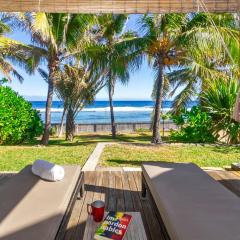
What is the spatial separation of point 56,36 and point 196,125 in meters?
5.96

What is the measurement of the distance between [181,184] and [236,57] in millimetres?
9340

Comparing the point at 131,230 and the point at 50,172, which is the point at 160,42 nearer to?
the point at 50,172

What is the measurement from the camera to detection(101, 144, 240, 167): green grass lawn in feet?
23.8

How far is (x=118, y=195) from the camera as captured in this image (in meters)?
4.91

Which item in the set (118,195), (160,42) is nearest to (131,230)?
(118,195)

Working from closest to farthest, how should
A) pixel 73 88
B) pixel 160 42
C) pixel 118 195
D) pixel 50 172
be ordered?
pixel 50 172, pixel 118 195, pixel 160 42, pixel 73 88

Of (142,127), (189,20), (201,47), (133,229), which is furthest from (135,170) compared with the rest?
(142,127)

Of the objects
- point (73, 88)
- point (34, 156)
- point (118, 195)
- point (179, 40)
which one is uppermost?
point (179, 40)

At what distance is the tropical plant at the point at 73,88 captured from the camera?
15.9 m

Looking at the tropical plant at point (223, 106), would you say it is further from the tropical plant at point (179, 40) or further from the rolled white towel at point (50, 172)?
the rolled white towel at point (50, 172)

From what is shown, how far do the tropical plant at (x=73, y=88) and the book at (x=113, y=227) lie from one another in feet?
42.4

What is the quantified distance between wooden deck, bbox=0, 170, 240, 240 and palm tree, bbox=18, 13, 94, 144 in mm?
6560

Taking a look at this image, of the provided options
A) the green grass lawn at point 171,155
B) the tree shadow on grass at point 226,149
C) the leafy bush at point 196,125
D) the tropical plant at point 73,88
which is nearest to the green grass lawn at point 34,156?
the green grass lawn at point 171,155

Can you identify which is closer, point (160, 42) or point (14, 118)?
point (14, 118)
